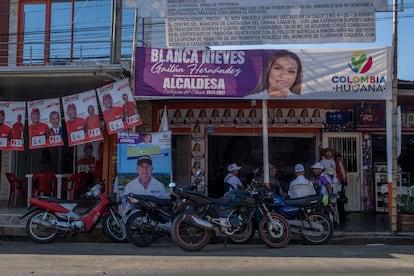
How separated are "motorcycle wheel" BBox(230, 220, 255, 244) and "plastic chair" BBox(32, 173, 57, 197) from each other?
607cm

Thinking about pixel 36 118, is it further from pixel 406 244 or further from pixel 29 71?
pixel 406 244

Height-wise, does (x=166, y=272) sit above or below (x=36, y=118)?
below

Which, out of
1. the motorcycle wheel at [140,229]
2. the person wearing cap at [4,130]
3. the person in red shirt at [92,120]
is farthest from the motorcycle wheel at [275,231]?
the person wearing cap at [4,130]

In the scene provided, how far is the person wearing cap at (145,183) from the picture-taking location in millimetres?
10570

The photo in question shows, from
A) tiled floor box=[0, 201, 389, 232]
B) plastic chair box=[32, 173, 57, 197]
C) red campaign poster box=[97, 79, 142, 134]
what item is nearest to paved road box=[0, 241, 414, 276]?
tiled floor box=[0, 201, 389, 232]

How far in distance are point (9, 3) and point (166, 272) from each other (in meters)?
12.3

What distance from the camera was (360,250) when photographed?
927 centimetres

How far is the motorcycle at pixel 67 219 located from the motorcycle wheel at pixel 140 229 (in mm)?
631

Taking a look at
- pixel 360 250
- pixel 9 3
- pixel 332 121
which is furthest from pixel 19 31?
pixel 360 250

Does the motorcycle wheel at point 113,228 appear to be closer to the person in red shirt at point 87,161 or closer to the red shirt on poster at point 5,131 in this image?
the red shirt on poster at point 5,131

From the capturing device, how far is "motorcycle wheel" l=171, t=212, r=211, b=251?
8.78 meters

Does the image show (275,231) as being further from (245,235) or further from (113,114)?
(113,114)

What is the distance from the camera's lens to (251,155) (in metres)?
14.8

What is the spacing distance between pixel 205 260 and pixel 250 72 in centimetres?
473
